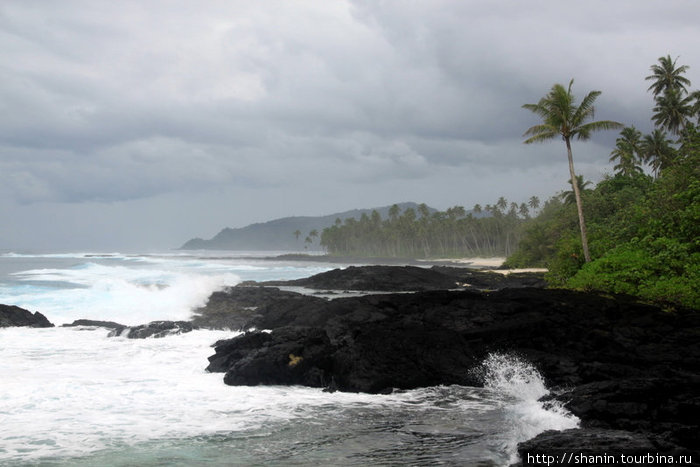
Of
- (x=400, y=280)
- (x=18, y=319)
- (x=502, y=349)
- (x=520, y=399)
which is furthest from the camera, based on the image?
(x=400, y=280)

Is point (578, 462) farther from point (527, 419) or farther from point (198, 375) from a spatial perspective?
point (198, 375)

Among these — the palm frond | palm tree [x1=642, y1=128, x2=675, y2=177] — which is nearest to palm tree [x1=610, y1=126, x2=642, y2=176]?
palm tree [x1=642, y1=128, x2=675, y2=177]

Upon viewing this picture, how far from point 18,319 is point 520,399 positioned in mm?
19757

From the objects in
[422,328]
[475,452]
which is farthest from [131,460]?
[422,328]

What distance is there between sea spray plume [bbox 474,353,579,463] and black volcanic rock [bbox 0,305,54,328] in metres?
18.0

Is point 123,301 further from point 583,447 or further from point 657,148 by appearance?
point 657,148

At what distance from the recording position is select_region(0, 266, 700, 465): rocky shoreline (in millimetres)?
7441

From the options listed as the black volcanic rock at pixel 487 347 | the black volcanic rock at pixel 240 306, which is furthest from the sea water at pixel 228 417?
the black volcanic rock at pixel 240 306

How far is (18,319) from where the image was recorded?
20422 mm

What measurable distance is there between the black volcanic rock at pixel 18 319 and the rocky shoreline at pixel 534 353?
5.68 metres

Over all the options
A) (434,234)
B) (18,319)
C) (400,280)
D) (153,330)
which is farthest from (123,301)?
(434,234)

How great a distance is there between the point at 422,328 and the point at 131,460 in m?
8.36

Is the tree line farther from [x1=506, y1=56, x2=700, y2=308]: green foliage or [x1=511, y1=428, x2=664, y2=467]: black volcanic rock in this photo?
[x1=511, y1=428, x2=664, y2=467]: black volcanic rock

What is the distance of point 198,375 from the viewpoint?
12719 millimetres
